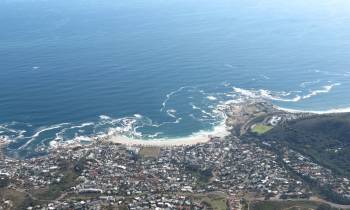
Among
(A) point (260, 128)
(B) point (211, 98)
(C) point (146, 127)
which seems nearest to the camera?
(A) point (260, 128)

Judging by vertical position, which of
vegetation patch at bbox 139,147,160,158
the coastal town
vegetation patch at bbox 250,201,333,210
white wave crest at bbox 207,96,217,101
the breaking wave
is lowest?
vegetation patch at bbox 250,201,333,210

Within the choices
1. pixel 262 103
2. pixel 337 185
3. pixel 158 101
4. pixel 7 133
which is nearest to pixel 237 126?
pixel 262 103

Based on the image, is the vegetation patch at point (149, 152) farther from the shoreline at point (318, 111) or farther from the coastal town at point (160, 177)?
the shoreline at point (318, 111)

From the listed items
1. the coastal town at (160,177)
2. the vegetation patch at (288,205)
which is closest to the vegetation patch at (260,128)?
the coastal town at (160,177)

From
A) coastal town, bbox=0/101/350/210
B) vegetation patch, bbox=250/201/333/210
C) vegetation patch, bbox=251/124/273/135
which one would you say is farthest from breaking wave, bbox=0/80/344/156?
vegetation patch, bbox=250/201/333/210

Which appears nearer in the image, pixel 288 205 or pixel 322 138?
pixel 288 205

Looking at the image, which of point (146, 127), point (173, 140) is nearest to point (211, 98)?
point (146, 127)

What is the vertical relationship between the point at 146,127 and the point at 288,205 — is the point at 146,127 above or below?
above

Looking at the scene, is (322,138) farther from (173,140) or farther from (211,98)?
(211,98)

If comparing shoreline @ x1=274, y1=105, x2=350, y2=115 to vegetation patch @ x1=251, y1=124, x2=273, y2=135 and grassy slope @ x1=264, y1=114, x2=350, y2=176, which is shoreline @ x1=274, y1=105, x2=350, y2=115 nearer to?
grassy slope @ x1=264, y1=114, x2=350, y2=176
